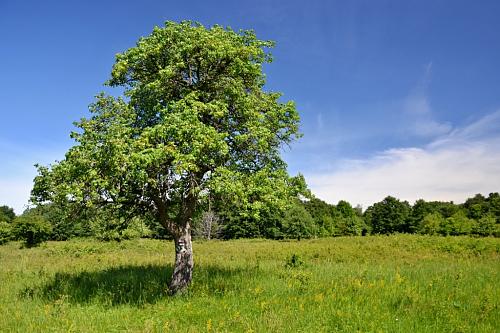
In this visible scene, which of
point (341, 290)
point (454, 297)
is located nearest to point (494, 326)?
point (454, 297)

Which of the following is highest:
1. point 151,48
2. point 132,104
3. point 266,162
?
point 151,48

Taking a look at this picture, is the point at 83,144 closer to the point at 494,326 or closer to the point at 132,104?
the point at 132,104

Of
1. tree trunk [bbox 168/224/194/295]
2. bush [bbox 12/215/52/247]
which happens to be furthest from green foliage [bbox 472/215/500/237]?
bush [bbox 12/215/52/247]

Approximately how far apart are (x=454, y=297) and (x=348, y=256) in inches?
612

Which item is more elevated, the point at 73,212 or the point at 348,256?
the point at 73,212

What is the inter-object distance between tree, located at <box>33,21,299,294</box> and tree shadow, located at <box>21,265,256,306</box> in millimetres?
949

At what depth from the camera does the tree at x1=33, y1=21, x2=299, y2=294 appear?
11.1m

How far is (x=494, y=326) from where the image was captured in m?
9.35

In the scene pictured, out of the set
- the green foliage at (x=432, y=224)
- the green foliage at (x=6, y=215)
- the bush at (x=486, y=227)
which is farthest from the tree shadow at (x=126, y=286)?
the green foliage at (x=6, y=215)

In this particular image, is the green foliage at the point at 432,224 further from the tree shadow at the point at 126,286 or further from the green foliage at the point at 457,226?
the tree shadow at the point at 126,286

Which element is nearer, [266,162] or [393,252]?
[266,162]

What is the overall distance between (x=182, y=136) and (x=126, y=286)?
736 cm

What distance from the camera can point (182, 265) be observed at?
13.4m

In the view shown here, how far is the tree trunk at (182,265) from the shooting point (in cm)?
1326
